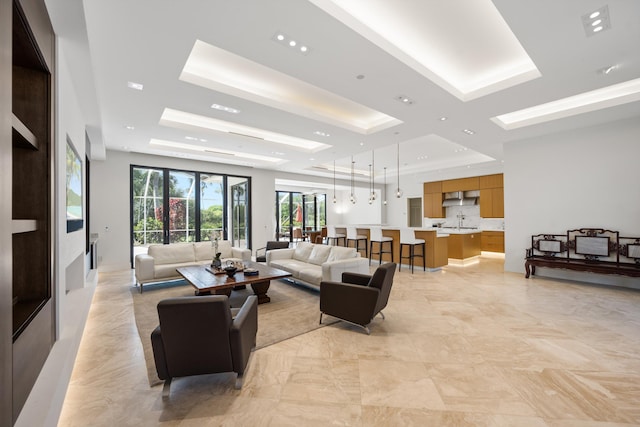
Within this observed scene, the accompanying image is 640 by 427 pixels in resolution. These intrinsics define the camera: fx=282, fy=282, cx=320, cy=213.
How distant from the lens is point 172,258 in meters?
5.75

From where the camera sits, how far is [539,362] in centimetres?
264

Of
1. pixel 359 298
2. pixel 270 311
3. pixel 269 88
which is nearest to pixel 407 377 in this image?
pixel 359 298

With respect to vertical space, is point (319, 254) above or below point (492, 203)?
below

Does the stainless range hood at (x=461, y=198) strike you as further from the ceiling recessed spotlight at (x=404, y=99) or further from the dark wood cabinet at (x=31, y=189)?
the dark wood cabinet at (x=31, y=189)

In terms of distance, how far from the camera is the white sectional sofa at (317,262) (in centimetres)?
459

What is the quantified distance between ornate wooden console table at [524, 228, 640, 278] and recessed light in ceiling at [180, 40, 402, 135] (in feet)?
13.6

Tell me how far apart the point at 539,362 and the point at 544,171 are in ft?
16.1

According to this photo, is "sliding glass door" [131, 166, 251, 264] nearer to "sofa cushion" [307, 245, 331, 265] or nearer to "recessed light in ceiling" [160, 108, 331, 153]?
"recessed light in ceiling" [160, 108, 331, 153]

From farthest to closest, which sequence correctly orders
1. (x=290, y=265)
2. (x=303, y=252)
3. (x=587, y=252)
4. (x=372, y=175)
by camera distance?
(x=372, y=175) < (x=303, y=252) < (x=290, y=265) < (x=587, y=252)

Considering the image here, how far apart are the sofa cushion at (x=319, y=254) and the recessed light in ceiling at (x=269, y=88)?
7.85ft

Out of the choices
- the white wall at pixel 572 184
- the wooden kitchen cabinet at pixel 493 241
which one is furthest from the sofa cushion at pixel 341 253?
the wooden kitchen cabinet at pixel 493 241

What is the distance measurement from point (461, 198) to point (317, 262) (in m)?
7.47

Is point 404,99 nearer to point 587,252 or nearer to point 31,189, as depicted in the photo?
point 31,189

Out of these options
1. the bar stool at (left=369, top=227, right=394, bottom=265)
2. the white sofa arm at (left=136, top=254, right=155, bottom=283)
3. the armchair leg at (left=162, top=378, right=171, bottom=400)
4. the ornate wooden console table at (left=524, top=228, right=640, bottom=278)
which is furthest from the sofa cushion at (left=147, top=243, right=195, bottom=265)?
the ornate wooden console table at (left=524, top=228, right=640, bottom=278)
